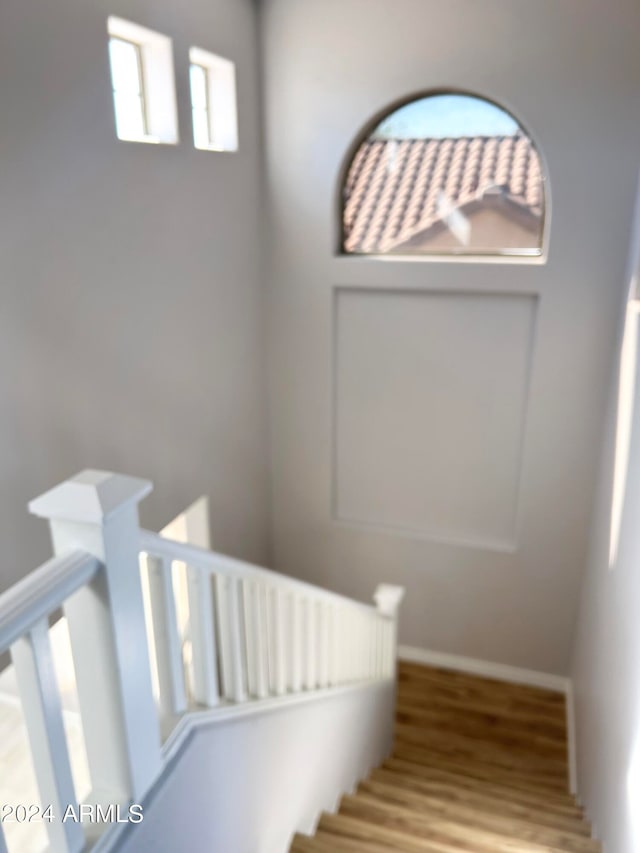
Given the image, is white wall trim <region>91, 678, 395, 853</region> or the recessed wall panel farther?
the recessed wall panel

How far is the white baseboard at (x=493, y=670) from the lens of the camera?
4582mm

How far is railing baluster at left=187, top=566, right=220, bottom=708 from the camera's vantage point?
172 centimetres

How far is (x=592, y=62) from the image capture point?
3320 mm

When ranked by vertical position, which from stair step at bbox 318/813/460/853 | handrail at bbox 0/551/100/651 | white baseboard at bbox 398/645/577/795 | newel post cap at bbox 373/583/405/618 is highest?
handrail at bbox 0/551/100/651

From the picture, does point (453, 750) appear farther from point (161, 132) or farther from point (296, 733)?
point (161, 132)

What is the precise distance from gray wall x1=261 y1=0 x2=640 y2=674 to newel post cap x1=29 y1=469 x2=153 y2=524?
3014 mm

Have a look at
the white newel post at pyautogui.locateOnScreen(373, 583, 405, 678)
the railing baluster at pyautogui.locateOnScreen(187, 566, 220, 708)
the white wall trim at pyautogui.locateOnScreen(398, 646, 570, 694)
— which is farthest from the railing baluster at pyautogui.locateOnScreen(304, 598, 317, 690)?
the white wall trim at pyautogui.locateOnScreen(398, 646, 570, 694)

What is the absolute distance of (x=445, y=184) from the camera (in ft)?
12.9

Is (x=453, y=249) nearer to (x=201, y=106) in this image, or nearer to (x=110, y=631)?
(x=201, y=106)

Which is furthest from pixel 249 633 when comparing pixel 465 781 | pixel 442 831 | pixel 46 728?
pixel 465 781

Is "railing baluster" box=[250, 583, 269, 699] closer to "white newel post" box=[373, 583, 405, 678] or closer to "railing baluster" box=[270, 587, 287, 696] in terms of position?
"railing baluster" box=[270, 587, 287, 696]

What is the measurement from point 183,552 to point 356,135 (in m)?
3.00

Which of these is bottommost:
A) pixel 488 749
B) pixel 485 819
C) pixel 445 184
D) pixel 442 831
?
pixel 488 749

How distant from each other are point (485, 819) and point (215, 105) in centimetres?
372
